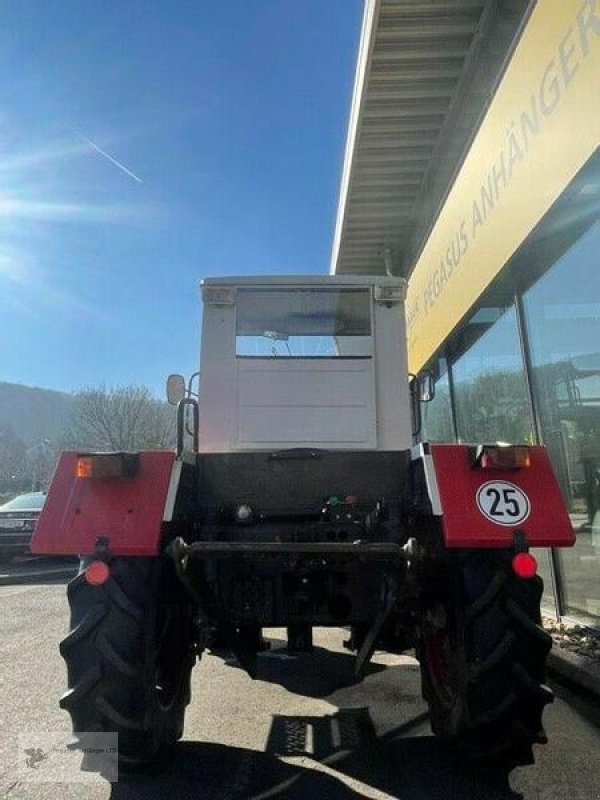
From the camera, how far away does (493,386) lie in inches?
313

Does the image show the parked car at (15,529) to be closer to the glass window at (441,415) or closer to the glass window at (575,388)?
the glass window at (441,415)

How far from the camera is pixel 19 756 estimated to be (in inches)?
142

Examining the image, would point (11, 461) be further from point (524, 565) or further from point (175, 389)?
point (524, 565)

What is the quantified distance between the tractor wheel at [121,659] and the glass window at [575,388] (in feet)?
13.2

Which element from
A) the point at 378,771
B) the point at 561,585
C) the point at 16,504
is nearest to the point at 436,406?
the point at 561,585

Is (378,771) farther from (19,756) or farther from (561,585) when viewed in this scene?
(561,585)

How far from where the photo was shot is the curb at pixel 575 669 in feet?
15.4

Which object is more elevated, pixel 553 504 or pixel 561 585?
pixel 553 504

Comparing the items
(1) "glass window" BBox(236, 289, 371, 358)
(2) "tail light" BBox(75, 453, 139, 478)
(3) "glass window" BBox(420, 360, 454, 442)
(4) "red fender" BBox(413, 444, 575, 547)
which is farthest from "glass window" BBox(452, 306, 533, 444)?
(2) "tail light" BBox(75, 453, 139, 478)

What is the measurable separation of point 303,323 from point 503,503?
2.06 metres

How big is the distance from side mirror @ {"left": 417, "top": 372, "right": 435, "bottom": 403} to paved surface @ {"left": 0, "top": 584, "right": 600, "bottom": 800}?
7.52 feet

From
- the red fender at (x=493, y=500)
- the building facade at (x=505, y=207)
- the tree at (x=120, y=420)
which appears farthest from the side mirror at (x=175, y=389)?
the tree at (x=120, y=420)

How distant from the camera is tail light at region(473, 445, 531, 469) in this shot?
11.4ft

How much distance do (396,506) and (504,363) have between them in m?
4.08
